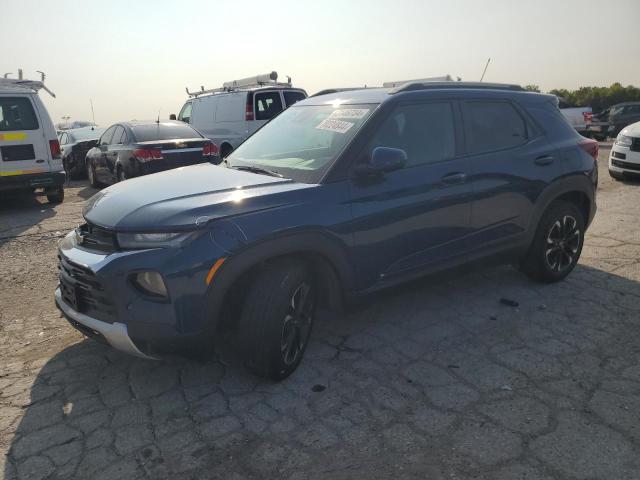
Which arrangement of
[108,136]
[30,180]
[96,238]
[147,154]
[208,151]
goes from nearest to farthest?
[96,238], [30,180], [147,154], [208,151], [108,136]

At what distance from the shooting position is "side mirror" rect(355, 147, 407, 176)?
3.17 meters

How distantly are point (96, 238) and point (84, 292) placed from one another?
32 cm

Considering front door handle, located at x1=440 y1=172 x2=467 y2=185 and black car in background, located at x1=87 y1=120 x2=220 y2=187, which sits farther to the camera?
black car in background, located at x1=87 y1=120 x2=220 y2=187

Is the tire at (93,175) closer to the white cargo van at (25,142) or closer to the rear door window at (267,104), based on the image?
the white cargo van at (25,142)

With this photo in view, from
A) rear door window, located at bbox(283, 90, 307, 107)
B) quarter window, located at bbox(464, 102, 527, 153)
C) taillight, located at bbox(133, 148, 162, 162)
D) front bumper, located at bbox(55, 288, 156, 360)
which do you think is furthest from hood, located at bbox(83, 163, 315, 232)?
rear door window, located at bbox(283, 90, 307, 107)

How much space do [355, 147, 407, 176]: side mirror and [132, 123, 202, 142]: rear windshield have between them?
7.10 metres

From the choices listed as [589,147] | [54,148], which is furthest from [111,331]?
[54,148]

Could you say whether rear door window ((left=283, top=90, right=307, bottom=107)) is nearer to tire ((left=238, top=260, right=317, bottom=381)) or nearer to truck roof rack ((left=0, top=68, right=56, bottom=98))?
truck roof rack ((left=0, top=68, right=56, bottom=98))

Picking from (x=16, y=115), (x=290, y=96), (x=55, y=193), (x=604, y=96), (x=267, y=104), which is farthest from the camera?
(x=604, y=96)

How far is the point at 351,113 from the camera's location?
11.8ft

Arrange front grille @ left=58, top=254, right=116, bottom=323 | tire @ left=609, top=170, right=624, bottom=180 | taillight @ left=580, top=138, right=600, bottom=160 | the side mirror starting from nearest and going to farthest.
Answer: front grille @ left=58, top=254, right=116, bottom=323, the side mirror, taillight @ left=580, top=138, right=600, bottom=160, tire @ left=609, top=170, right=624, bottom=180

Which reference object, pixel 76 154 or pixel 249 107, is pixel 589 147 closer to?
pixel 249 107

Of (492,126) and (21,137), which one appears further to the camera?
(21,137)

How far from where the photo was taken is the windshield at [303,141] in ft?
11.0
